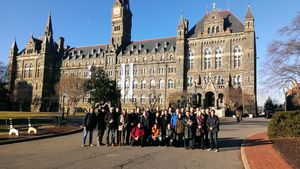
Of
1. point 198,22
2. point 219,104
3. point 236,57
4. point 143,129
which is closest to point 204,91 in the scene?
point 219,104

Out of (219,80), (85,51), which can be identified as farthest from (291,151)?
(85,51)

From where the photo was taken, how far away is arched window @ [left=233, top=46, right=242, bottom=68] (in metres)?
66.7

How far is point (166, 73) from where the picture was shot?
78062 mm

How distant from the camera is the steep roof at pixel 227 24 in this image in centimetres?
6879

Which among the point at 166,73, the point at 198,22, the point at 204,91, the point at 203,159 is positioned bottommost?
the point at 203,159

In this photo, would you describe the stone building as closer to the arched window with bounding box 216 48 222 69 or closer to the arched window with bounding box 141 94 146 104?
the arched window with bounding box 141 94 146 104

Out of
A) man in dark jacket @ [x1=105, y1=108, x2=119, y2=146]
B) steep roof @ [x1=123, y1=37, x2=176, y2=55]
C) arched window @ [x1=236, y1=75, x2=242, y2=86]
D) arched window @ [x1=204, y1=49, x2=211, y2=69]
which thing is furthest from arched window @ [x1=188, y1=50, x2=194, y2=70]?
man in dark jacket @ [x1=105, y1=108, x2=119, y2=146]

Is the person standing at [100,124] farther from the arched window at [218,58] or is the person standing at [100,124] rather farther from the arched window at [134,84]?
the arched window at [134,84]

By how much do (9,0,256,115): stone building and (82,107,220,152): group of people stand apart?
4287cm

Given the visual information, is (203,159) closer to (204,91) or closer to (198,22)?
(204,91)

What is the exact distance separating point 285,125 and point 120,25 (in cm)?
7837

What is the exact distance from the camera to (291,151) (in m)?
12.1

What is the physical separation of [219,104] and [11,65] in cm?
6842

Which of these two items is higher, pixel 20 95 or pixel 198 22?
pixel 198 22
